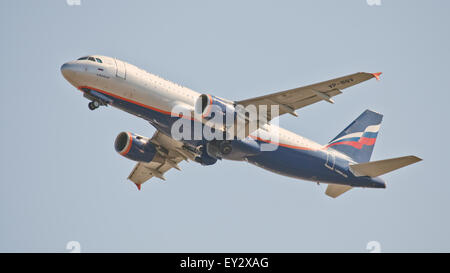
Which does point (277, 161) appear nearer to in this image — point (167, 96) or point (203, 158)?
point (203, 158)

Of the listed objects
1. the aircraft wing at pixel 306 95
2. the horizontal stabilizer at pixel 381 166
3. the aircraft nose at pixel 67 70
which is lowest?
the horizontal stabilizer at pixel 381 166

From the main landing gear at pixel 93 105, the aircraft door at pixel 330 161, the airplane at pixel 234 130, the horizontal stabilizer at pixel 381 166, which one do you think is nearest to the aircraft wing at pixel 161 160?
the airplane at pixel 234 130

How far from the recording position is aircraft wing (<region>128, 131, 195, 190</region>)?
4062 centimetres

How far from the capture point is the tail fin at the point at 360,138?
136 ft

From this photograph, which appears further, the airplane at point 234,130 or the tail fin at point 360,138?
the tail fin at point 360,138

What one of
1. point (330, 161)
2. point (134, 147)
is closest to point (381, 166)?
point (330, 161)

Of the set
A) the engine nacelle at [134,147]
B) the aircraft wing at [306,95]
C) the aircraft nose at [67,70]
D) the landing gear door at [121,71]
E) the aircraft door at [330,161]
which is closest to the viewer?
the aircraft wing at [306,95]

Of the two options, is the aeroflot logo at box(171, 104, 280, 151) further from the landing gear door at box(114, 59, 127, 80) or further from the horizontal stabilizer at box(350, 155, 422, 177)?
the horizontal stabilizer at box(350, 155, 422, 177)

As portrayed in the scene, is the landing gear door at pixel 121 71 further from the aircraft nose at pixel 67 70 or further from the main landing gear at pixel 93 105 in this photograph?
the aircraft nose at pixel 67 70

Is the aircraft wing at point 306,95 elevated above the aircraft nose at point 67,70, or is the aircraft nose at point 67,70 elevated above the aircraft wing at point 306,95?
the aircraft nose at point 67,70

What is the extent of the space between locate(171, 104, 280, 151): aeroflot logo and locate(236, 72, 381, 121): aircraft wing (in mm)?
391

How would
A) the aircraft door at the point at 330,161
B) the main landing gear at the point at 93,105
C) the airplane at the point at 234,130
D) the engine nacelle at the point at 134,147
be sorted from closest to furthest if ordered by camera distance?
1. the airplane at the point at 234,130
2. the main landing gear at the point at 93,105
3. the aircraft door at the point at 330,161
4. the engine nacelle at the point at 134,147

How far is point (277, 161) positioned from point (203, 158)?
459cm

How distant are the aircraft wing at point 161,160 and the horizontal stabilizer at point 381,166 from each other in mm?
10687
